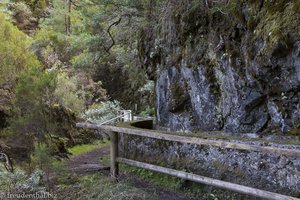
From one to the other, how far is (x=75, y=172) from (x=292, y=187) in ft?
15.8

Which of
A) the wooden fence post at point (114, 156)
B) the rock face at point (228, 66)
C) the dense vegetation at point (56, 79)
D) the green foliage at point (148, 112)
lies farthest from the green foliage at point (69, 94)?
the wooden fence post at point (114, 156)

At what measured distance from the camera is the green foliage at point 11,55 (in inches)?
354

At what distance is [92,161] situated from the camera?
32.5 feet

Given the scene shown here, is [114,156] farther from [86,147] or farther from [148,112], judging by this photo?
[148,112]

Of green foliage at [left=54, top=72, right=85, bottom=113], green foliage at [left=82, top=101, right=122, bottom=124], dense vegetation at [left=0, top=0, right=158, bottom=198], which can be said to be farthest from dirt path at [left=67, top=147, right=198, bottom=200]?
green foliage at [left=82, top=101, right=122, bottom=124]

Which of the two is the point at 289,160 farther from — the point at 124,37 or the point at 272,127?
the point at 124,37

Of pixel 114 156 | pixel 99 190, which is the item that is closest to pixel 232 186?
pixel 99 190

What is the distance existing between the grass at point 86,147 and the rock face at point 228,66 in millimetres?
3964

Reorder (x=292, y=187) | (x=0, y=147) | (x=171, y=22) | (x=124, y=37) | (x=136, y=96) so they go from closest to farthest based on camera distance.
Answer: (x=292, y=187) < (x=0, y=147) < (x=171, y=22) < (x=124, y=37) < (x=136, y=96)

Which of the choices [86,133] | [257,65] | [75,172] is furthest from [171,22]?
[86,133]

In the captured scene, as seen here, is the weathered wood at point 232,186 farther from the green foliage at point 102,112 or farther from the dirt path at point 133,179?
the green foliage at point 102,112

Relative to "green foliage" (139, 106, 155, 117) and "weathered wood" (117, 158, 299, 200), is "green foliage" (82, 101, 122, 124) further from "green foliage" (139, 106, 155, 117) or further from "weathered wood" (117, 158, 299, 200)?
"weathered wood" (117, 158, 299, 200)

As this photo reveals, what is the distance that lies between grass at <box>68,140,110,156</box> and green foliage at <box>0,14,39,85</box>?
3.30 m

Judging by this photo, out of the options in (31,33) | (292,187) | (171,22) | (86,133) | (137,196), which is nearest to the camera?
(292,187)
